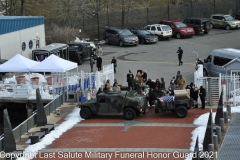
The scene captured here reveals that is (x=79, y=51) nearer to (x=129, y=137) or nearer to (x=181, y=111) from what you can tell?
(x=181, y=111)

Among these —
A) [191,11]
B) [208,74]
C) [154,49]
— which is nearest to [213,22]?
[191,11]

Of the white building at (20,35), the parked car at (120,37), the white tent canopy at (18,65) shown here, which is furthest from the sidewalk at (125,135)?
the parked car at (120,37)

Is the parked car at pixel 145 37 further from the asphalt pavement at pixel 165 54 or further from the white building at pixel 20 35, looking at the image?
the white building at pixel 20 35

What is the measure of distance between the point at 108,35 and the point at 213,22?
12910 mm

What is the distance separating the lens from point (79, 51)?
139ft

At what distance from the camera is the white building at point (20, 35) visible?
130 ft

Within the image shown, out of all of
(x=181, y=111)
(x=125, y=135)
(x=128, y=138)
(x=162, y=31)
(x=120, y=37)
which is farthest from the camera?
(x=162, y=31)

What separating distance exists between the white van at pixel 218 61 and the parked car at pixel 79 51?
10.8 m

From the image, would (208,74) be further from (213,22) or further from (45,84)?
(213,22)

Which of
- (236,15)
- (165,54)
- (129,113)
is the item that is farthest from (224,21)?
(129,113)

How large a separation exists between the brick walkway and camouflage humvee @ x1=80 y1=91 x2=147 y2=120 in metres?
0.43

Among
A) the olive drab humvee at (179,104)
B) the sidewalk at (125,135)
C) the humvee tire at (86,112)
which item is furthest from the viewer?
the humvee tire at (86,112)

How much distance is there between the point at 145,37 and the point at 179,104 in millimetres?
23469

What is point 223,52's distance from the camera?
33.9 meters
